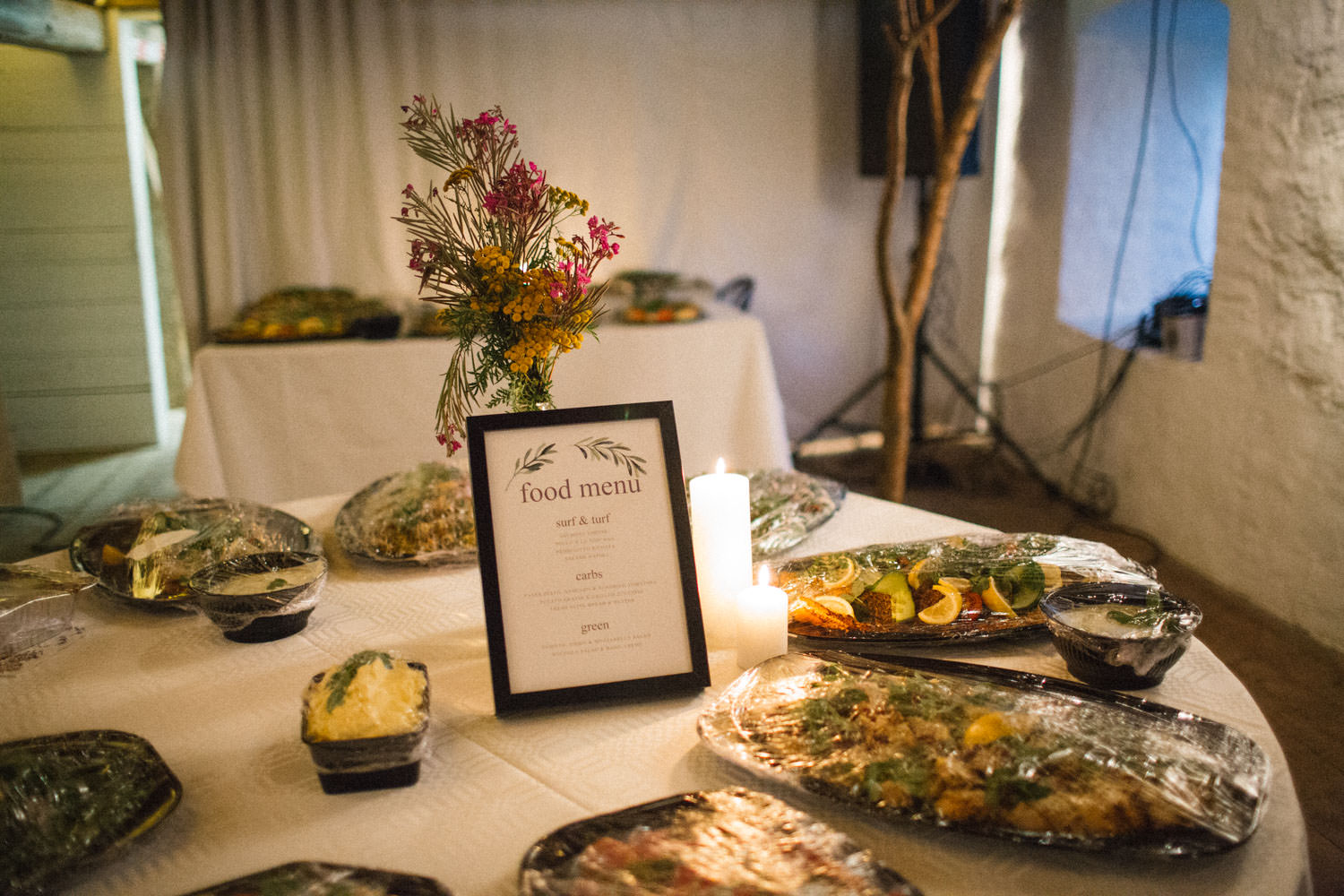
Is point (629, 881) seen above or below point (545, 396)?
below

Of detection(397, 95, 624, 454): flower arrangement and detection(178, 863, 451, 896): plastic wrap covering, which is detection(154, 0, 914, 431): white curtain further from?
detection(178, 863, 451, 896): plastic wrap covering

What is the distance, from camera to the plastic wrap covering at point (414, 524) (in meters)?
1.26

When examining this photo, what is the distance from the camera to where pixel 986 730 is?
2.50ft

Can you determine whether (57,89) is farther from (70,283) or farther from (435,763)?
(435,763)

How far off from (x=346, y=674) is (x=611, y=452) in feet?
1.04

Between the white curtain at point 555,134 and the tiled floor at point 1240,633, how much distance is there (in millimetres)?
915

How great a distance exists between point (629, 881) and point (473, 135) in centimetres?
73

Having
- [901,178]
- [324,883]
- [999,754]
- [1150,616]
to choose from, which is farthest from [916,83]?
[324,883]

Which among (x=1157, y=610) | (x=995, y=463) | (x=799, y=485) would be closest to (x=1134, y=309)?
(x=995, y=463)

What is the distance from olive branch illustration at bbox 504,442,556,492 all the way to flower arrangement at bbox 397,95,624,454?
109 millimetres

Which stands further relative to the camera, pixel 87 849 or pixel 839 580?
pixel 839 580

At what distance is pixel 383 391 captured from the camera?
3.13 metres

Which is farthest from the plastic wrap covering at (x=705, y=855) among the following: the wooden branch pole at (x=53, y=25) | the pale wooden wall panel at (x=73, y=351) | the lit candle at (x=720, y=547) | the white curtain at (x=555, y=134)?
the pale wooden wall panel at (x=73, y=351)

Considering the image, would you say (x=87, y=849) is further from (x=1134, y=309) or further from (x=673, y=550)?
(x=1134, y=309)
